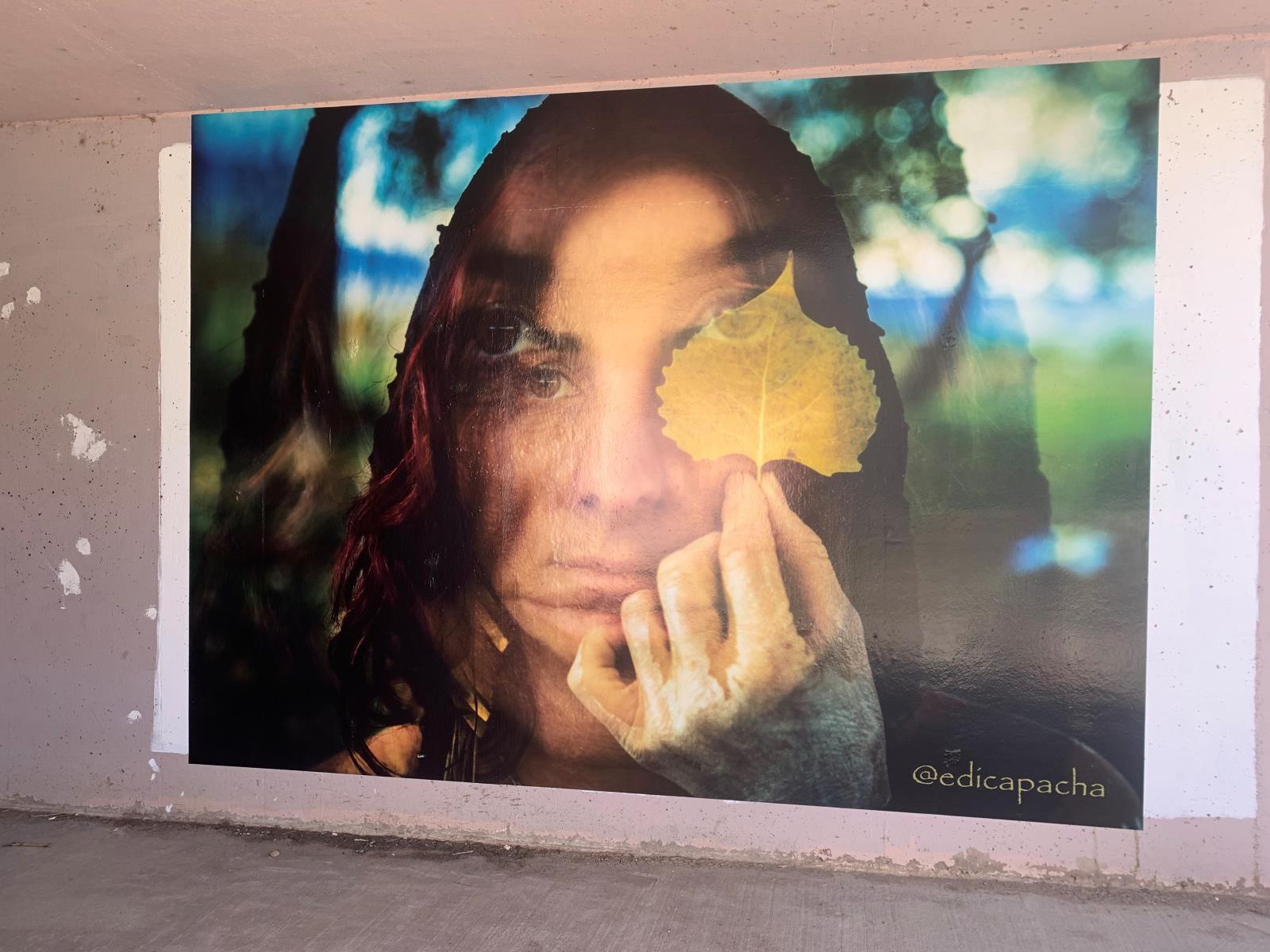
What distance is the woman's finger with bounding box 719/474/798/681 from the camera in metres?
3.28

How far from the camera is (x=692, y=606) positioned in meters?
3.34

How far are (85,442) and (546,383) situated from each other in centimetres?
203

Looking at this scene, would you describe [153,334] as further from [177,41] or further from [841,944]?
[841,944]

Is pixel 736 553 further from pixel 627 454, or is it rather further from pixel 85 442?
pixel 85 442

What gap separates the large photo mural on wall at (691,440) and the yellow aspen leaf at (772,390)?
1 centimetres

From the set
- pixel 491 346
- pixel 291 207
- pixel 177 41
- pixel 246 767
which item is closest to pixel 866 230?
pixel 491 346

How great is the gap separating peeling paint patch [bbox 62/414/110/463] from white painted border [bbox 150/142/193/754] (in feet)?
0.93

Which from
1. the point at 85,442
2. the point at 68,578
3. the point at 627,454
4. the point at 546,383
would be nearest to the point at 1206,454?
the point at 627,454

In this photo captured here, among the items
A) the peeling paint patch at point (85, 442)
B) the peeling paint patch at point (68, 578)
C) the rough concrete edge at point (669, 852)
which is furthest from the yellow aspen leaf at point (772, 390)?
the peeling paint patch at point (68, 578)

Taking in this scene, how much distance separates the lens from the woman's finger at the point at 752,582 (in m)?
3.28

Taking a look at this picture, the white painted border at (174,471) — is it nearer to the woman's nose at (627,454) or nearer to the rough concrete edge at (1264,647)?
the woman's nose at (627,454)

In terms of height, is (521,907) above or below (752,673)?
below

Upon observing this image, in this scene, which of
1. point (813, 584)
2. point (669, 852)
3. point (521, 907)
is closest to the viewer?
point (521, 907)

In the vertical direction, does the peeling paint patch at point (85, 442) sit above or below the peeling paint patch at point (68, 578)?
above
